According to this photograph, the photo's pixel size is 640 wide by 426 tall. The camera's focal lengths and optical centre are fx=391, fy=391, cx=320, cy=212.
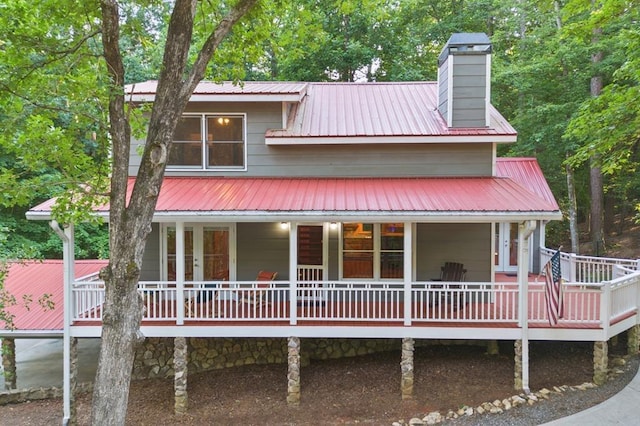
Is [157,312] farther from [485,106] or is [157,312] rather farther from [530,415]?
[485,106]

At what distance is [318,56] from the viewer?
19.4 metres

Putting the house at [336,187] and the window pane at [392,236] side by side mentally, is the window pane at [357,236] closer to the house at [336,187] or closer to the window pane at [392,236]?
the house at [336,187]

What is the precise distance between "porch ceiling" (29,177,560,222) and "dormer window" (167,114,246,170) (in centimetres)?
55

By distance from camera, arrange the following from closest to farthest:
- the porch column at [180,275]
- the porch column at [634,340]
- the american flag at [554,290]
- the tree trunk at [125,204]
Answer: the tree trunk at [125,204] < the american flag at [554,290] < the porch column at [180,275] < the porch column at [634,340]

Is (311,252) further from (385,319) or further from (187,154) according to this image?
(187,154)

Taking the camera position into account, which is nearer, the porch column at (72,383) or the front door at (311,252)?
the porch column at (72,383)

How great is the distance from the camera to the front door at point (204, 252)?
961 centimetres

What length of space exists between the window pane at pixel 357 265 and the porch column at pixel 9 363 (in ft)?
25.8

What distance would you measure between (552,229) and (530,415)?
→ 15709 mm

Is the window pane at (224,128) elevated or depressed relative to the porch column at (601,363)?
elevated

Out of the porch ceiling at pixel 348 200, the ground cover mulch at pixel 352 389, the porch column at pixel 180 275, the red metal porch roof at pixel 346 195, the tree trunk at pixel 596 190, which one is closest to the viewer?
the ground cover mulch at pixel 352 389

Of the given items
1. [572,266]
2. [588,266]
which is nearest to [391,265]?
[572,266]

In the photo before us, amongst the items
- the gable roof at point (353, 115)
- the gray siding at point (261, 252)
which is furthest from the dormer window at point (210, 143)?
the gray siding at point (261, 252)

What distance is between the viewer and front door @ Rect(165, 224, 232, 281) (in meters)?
9.61
